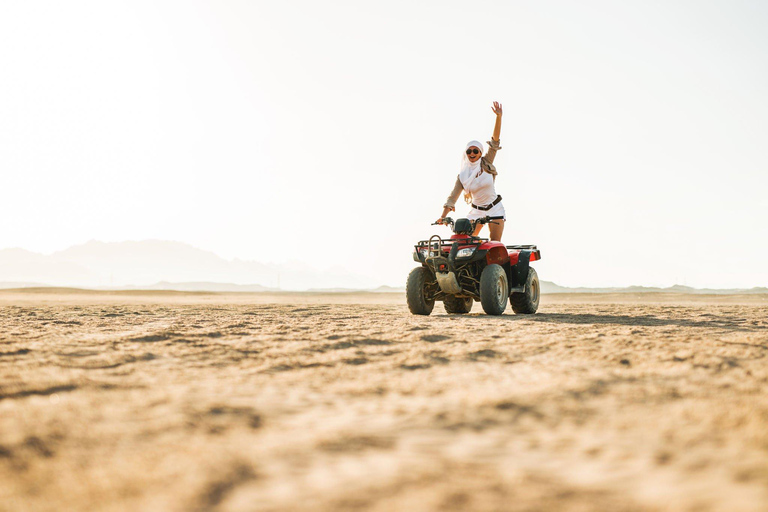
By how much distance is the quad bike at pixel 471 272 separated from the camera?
654 cm

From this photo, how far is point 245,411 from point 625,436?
1.28 meters

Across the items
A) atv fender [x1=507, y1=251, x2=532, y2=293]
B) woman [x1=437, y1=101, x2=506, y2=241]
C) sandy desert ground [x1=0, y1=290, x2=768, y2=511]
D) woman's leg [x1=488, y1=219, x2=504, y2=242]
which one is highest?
woman [x1=437, y1=101, x2=506, y2=241]

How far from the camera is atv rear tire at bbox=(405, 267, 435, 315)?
6855mm

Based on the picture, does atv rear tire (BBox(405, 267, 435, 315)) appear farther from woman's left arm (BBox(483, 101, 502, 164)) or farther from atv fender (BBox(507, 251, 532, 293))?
woman's left arm (BBox(483, 101, 502, 164))

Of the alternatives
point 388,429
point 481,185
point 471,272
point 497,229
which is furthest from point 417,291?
point 388,429

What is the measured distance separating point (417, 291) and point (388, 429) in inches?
200

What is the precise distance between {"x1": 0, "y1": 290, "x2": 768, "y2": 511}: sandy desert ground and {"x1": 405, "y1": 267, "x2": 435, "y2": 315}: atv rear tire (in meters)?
3.33

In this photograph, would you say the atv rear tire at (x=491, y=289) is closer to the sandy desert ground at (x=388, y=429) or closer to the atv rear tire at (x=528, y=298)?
the atv rear tire at (x=528, y=298)

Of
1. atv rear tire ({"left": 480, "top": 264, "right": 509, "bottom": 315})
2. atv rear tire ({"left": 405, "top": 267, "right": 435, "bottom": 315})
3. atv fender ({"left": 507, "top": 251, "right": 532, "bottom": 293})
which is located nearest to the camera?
atv rear tire ({"left": 480, "top": 264, "right": 509, "bottom": 315})

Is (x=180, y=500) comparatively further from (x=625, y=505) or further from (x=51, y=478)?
(x=625, y=505)

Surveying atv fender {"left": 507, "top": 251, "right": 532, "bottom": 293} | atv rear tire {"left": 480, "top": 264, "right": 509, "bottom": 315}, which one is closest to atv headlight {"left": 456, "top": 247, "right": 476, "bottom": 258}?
atv rear tire {"left": 480, "top": 264, "right": 509, "bottom": 315}

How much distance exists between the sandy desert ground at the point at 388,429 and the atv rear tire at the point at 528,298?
12.5 ft

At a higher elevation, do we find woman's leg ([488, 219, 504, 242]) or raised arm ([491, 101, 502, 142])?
raised arm ([491, 101, 502, 142])

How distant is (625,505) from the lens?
122 cm
